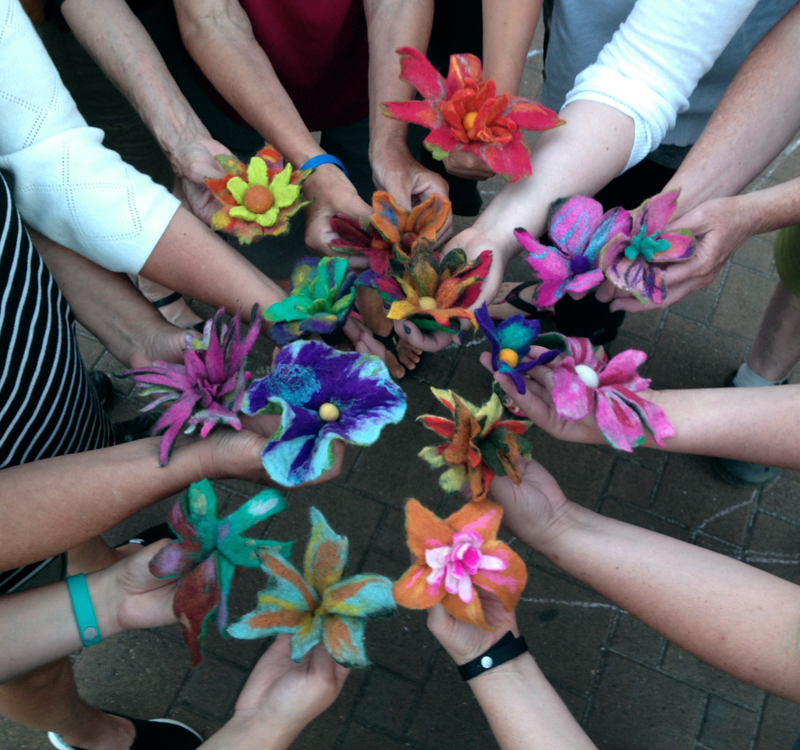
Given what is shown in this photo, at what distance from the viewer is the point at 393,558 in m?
2.49

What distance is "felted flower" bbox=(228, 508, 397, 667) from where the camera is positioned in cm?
118

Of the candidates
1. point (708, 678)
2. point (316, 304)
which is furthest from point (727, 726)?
point (316, 304)

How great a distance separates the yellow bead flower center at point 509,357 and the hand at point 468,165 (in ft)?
1.68

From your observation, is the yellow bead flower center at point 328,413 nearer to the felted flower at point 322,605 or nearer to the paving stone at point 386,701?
the felted flower at point 322,605

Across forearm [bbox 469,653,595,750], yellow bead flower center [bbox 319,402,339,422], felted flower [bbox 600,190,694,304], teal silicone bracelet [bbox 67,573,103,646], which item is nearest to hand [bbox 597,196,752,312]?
felted flower [bbox 600,190,694,304]

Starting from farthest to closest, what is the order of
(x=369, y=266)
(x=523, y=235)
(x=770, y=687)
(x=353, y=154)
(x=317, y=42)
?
(x=353, y=154), (x=317, y=42), (x=369, y=266), (x=523, y=235), (x=770, y=687)

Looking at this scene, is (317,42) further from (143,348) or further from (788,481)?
(788,481)

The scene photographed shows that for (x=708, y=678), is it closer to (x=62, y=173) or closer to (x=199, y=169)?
(x=199, y=169)

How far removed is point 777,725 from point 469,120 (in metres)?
2.46

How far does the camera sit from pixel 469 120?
1395 millimetres

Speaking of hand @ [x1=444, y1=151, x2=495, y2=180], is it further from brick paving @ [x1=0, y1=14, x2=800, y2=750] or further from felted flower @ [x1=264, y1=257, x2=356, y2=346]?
brick paving @ [x1=0, y1=14, x2=800, y2=750]

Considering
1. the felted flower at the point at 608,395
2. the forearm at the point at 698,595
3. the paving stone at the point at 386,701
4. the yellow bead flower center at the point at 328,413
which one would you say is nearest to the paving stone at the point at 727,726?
the paving stone at the point at 386,701

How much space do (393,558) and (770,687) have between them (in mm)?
1495

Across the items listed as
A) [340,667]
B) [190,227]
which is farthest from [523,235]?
[340,667]
